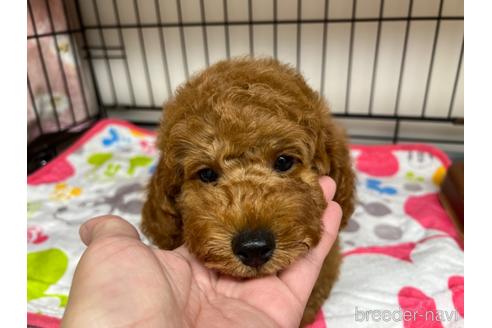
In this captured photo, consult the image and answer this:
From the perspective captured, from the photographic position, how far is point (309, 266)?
1.55 meters

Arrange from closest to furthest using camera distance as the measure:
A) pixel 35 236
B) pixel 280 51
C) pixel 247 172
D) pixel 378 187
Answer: pixel 247 172
pixel 35 236
pixel 378 187
pixel 280 51

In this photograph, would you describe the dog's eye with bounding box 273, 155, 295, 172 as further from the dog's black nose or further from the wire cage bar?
the wire cage bar

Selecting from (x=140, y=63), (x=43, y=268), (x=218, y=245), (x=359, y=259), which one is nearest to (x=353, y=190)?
(x=359, y=259)

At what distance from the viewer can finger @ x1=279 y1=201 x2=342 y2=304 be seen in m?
1.49

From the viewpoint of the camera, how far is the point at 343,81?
3594 mm

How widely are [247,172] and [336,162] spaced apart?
19.0 inches

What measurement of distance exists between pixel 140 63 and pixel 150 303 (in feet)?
10.7

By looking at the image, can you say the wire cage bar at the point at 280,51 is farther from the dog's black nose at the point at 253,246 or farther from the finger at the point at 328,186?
the dog's black nose at the point at 253,246

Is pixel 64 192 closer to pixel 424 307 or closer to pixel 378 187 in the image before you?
pixel 378 187

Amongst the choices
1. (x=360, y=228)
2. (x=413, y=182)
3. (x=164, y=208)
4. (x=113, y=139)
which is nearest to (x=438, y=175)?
(x=413, y=182)


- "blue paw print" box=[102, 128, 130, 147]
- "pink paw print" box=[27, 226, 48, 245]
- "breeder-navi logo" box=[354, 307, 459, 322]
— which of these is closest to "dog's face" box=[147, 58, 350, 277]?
"breeder-navi logo" box=[354, 307, 459, 322]

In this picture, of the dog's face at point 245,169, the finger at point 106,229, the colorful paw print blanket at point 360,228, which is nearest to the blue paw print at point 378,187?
the colorful paw print blanket at point 360,228

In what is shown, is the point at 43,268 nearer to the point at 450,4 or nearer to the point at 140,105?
the point at 140,105

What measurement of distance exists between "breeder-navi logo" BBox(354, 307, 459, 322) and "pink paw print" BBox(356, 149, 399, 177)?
1.50 meters
